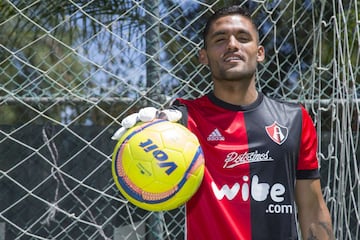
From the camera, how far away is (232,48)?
1.89 meters

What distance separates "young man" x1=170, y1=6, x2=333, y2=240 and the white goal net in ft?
2.37

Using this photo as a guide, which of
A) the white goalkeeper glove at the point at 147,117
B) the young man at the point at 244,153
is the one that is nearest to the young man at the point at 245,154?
the young man at the point at 244,153

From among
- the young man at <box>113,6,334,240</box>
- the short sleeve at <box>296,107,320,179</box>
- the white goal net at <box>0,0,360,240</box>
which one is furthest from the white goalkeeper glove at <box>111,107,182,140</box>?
the white goal net at <box>0,0,360,240</box>

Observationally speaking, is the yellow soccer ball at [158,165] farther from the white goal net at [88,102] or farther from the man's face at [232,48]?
the white goal net at [88,102]

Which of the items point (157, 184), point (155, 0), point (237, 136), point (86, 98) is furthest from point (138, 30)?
point (157, 184)

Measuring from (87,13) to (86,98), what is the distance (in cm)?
50

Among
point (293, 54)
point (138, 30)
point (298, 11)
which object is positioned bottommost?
point (293, 54)

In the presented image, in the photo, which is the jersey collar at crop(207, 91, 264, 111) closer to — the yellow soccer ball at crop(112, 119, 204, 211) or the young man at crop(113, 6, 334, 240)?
the young man at crop(113, 6, 334, 240)

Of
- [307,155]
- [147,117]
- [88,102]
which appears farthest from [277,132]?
[88,102]

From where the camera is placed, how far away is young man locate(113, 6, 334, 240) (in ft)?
6.11

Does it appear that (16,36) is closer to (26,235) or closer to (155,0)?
(155,0)

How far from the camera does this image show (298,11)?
338cm

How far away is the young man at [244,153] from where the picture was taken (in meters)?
1.86

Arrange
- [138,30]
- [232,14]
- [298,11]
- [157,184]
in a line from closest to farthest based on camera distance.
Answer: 1. [157,184]
2. [232,14]
3. [138,30]
4. [298,11]
